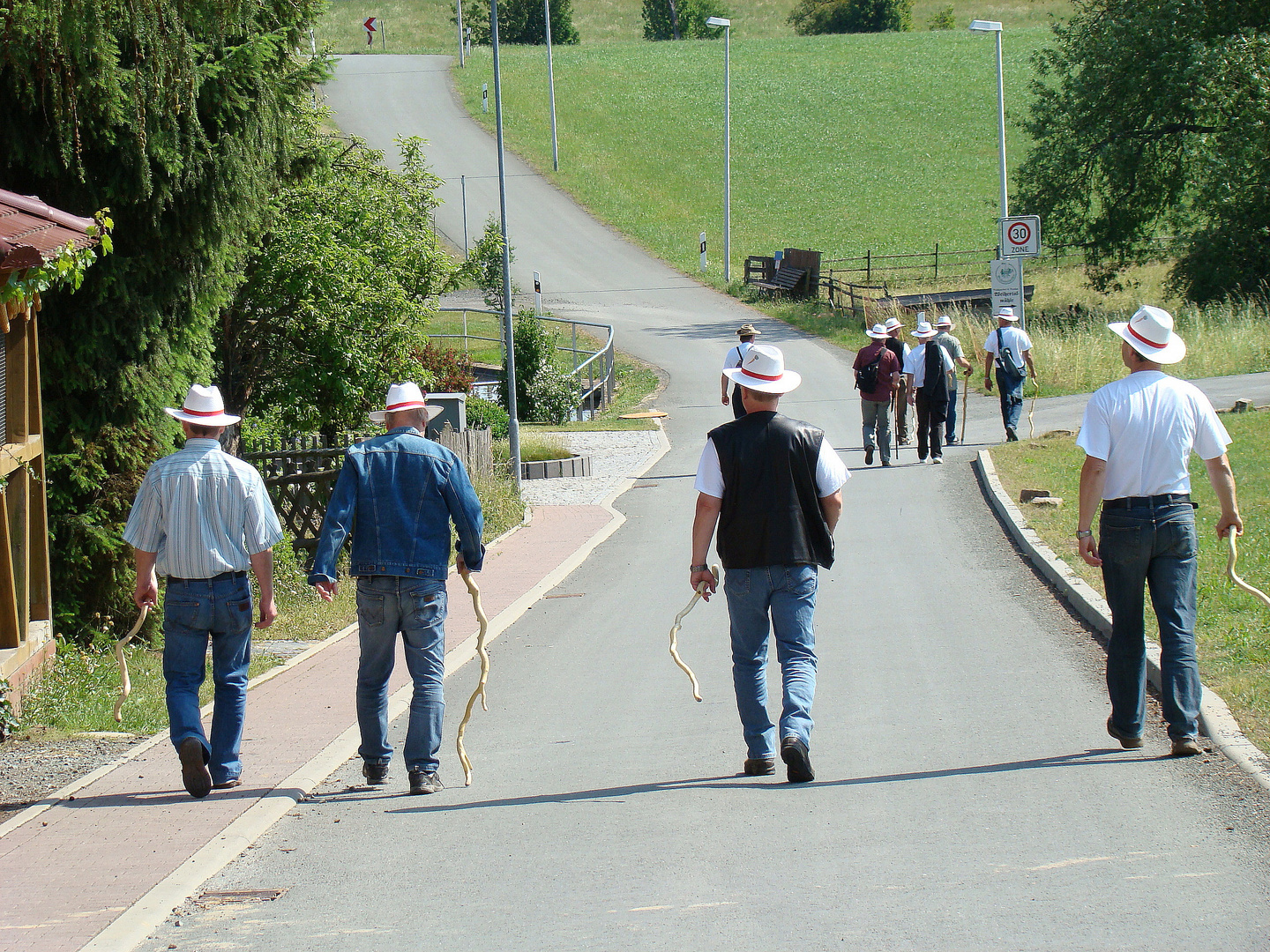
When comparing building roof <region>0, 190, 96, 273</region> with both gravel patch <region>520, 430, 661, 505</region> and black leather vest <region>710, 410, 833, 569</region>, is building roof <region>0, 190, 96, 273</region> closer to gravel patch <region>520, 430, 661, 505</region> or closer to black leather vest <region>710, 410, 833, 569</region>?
black leather vest <region>710, 410, 833, 569</region>

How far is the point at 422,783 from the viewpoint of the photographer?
20.9ft

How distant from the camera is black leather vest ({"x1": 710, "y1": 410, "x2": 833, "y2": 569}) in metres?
6.15

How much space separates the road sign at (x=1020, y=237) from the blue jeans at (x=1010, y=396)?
2920 mm

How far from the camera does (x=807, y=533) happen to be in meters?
6.21

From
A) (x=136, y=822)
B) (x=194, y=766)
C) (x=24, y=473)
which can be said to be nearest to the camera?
(x=136, y=822)

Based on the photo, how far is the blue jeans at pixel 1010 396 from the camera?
19.9 meters

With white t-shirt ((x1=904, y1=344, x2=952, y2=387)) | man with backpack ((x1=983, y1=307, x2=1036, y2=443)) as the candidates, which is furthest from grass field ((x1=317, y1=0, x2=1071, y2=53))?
white t-shirt ((x1=904, y1=344, x2=952, y2=387))

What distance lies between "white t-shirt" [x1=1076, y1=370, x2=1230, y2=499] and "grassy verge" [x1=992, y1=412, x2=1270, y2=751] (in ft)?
4.35

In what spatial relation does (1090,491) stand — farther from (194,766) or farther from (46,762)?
(46,762)

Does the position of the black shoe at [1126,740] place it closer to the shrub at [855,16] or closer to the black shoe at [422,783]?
the black shoe at [422,783]

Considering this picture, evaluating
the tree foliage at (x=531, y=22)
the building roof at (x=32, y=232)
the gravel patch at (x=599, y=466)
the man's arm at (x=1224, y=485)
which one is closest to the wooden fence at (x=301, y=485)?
the gravel patch at (x=599, y=466)

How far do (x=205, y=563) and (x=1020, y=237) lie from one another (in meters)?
18.4

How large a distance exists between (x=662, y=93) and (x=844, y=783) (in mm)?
72446

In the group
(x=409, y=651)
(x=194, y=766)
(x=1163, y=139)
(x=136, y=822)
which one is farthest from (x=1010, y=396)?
(x=1163, y=139)
